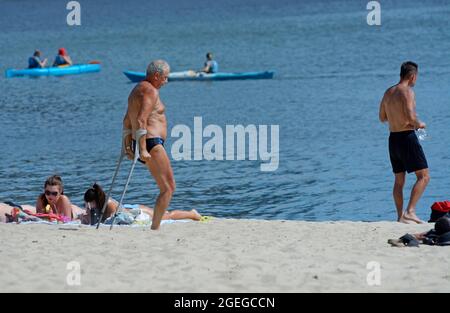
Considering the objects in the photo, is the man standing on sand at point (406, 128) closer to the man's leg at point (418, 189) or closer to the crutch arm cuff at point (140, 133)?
the man's leg at point (418, 189)

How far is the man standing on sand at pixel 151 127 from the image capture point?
31.3ft

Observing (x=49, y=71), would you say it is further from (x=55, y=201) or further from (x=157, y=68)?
(x=157, y=68)

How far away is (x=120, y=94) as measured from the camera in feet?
108

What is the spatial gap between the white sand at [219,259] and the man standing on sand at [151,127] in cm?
62

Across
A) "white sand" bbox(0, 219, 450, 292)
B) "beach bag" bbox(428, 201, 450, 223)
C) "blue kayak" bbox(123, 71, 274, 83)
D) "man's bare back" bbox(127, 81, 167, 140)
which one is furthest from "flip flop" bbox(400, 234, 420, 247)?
"blue kayak" bbox(123, 71, 274, 83)

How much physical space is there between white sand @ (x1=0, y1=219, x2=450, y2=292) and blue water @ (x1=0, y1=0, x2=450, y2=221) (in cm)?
433

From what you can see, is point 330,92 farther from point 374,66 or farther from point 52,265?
point 52,265

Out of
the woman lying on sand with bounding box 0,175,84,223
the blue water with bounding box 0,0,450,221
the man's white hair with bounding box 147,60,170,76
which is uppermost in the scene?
the blue water with bounding box 0,0,450,221

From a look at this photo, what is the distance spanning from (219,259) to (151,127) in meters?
1.79

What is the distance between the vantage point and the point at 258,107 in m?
28.2

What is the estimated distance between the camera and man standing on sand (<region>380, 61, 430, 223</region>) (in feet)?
36.0

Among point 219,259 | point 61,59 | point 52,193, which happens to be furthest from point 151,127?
point 61,59

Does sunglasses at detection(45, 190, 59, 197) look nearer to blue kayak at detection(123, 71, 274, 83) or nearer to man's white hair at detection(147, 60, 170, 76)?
man's white hair at detection(147, 60, 170, 76)
